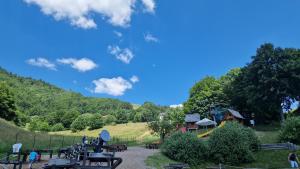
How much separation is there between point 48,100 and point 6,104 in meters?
73.0

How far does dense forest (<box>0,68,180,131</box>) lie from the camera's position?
245 ft

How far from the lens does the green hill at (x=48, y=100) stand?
5033 inches

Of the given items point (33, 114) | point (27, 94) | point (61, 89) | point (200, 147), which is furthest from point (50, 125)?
point (200, 147)

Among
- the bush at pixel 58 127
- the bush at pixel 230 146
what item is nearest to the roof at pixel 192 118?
the bush at pixel 230 146

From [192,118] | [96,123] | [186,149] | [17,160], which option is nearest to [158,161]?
[186,149]

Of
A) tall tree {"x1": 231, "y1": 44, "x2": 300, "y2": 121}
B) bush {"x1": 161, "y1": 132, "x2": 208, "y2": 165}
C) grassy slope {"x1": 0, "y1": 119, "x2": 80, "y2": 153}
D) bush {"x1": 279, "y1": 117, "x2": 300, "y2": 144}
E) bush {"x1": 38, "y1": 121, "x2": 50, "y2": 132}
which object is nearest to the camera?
grassy slope {"x1": 0, "y1": 119, "x2": 80, "y2": 153}

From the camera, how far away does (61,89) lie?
17400cm

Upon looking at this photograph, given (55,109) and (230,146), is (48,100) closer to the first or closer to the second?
(55,109)

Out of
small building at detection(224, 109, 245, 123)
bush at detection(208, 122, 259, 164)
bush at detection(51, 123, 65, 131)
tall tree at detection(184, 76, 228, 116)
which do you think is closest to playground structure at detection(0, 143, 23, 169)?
bush at detection(208, 122, 259, 164)

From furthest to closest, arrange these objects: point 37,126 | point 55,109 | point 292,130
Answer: point 55,109 → point 37,126 → point 292,130

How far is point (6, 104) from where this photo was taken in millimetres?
68875

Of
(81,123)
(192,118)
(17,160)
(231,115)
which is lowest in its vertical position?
(17,160)

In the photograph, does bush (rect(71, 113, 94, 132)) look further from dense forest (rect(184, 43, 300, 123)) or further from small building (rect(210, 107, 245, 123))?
dense forest (rect(184, 43, 300, 123))

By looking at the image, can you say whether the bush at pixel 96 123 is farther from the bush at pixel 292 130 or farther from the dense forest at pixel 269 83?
the bush at pixel 292 130
